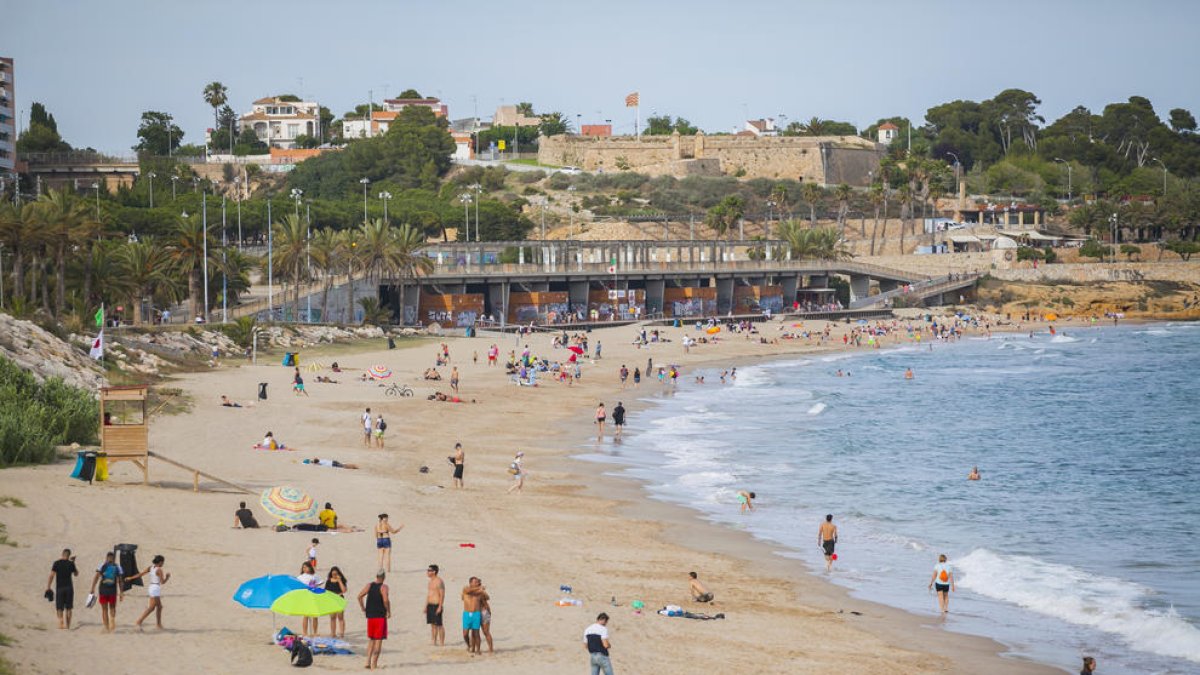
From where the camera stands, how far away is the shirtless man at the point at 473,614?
1694 cm

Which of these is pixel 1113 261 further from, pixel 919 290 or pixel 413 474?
pixel 413 474

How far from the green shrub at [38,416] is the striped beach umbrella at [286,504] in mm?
6188

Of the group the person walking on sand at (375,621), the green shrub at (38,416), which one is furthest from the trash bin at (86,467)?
the person walking on sand at (375,621)

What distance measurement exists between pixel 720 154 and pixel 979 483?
124m

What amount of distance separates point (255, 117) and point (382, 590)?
169 m

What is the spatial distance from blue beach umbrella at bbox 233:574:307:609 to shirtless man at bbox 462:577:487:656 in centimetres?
203

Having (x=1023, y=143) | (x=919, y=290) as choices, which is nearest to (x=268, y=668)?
(x=919, y=290)

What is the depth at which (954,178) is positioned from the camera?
5748 inches

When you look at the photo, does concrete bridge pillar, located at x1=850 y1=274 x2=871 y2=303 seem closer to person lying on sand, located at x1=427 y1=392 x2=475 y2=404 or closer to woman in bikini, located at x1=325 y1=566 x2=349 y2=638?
person lying on sand, located at x1=427 y1=392 x2=475 y2=404

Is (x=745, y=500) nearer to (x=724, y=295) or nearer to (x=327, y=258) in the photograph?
(x=327, y=258)

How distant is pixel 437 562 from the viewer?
22.0 meters

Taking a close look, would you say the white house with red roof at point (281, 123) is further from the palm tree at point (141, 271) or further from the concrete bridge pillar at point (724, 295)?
the palm tree at point (141, 271)

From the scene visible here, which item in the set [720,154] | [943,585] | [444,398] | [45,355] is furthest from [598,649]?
[720,154]

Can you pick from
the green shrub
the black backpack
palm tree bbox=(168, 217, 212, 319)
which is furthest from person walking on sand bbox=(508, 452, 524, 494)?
palm tree bbox=(168, 217, 212, 319)
